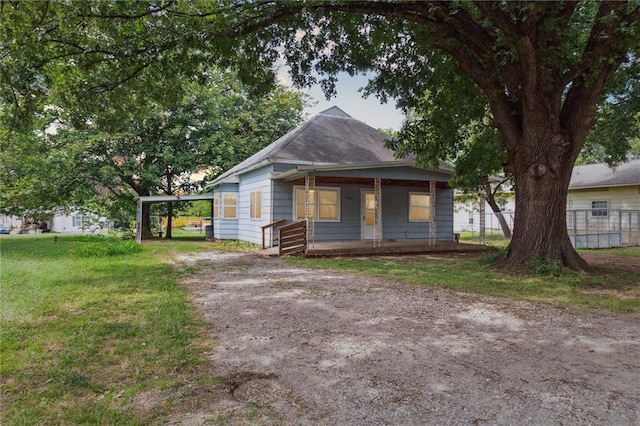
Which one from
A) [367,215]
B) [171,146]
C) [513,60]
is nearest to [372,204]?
[367,215]

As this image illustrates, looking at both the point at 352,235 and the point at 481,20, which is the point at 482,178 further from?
the point at 481,20

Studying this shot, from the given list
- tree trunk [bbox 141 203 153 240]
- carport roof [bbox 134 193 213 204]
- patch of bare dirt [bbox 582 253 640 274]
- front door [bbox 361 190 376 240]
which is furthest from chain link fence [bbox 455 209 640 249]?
tree trunk [bbox 141 203 153 240]

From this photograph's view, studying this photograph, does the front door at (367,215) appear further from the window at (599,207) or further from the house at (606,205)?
the window at (599,207)

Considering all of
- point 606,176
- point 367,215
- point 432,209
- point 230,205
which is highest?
point 606,176

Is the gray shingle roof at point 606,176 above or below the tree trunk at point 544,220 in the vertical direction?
above

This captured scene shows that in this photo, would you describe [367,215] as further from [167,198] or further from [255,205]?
[167,198]

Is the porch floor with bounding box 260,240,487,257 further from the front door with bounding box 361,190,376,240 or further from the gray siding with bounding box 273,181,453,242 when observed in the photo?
the front door with bounding box 361,190,376,240

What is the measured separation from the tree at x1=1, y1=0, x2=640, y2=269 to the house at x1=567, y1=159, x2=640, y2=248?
27.4 feet

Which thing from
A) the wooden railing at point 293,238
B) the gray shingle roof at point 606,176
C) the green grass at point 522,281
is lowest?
the green grass at point 522,281

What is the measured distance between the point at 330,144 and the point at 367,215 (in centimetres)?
319

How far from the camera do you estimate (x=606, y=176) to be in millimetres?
21062

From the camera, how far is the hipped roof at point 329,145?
14211 millimetres

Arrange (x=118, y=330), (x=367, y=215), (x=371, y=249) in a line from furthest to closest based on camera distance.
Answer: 1. (x=367, y=215)
2. (x=371, y=249)
3. (x=118, y=330)

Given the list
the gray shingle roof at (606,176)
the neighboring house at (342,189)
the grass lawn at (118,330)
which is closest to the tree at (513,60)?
the grass lawn at (118,330)
